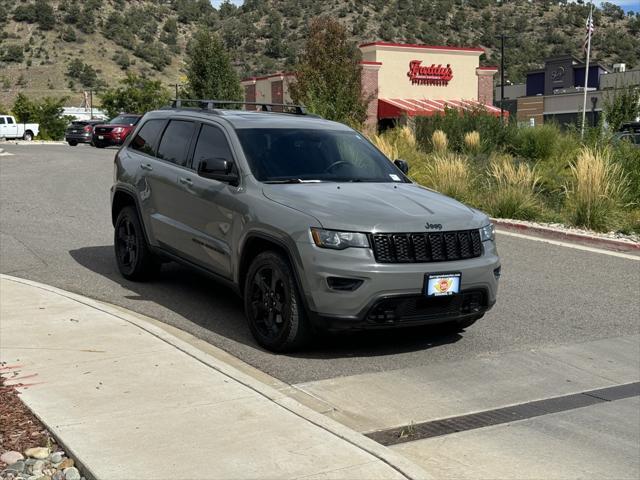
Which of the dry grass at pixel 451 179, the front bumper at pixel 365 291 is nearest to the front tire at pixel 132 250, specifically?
the front bumper at pixel 365 291

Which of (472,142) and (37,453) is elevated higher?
(472,142)

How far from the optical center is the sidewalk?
4.46 m

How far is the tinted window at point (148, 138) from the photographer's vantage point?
9172 mm

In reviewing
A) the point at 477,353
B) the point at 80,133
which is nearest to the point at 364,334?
the point at 477,353

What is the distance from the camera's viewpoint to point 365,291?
637 centimetres

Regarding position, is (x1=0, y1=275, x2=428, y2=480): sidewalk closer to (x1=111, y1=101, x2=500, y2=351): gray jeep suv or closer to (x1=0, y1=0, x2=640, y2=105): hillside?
(x1=111, y1=101, x2=500, y2=351): gray jeep suv

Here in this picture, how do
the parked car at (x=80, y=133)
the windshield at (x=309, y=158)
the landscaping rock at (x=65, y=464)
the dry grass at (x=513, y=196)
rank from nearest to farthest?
the landscaping rock at (x=65, y=464) < the windshield at (x=309, y=158) < the dry grass at (x=513, y=196) < the parked car at (x=80, y=133)

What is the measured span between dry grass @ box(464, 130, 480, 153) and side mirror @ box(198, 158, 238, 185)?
62.6 ft

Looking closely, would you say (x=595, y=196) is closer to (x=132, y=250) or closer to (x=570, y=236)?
(x=570, y=236)

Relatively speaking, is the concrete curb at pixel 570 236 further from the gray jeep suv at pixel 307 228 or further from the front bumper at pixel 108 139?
the front bumper at pixel 108 139

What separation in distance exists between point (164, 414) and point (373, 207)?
245 cm

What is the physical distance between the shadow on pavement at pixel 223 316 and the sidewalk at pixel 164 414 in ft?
3.01

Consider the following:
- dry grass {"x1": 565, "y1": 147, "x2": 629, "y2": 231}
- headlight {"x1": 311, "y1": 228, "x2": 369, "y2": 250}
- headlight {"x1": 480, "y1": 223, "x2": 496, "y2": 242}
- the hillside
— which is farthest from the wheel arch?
the hillside

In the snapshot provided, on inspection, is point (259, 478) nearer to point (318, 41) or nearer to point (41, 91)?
point (318, 41)
